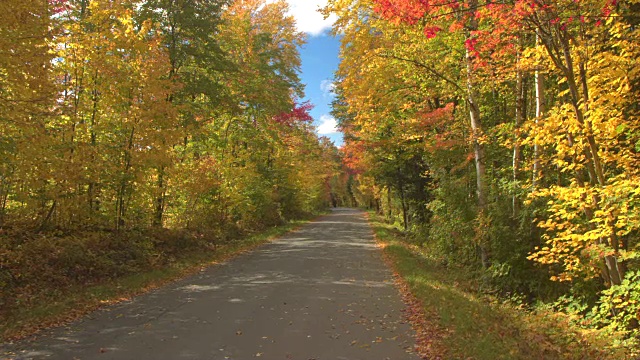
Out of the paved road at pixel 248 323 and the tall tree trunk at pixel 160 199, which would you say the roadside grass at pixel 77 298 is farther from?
the tall tree trunk at pixel 160 199

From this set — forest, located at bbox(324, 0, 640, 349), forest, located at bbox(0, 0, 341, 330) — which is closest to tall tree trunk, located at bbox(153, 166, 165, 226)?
forest, located at bbox(0, 0, 341, 330)

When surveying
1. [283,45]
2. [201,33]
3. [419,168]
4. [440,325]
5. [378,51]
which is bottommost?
[440,325]

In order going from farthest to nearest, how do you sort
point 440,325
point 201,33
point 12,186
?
point 201,33 → point 12,186 → point 440,325

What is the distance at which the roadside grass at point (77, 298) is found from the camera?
20.9 ft

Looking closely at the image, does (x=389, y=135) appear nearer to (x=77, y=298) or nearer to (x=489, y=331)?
(x=489, y=331)

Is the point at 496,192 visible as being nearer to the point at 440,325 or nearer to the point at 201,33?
the point at 440,325

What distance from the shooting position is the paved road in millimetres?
5344

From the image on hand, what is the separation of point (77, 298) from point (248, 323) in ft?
12.5

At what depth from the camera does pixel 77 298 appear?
791 cm

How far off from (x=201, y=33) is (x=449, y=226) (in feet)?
37.9

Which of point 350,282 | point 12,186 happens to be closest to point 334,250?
point 350,282

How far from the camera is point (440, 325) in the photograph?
658 cm

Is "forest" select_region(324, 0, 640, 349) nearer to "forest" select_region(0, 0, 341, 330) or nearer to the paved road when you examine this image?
the paved road

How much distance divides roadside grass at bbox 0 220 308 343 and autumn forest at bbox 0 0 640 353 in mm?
267
